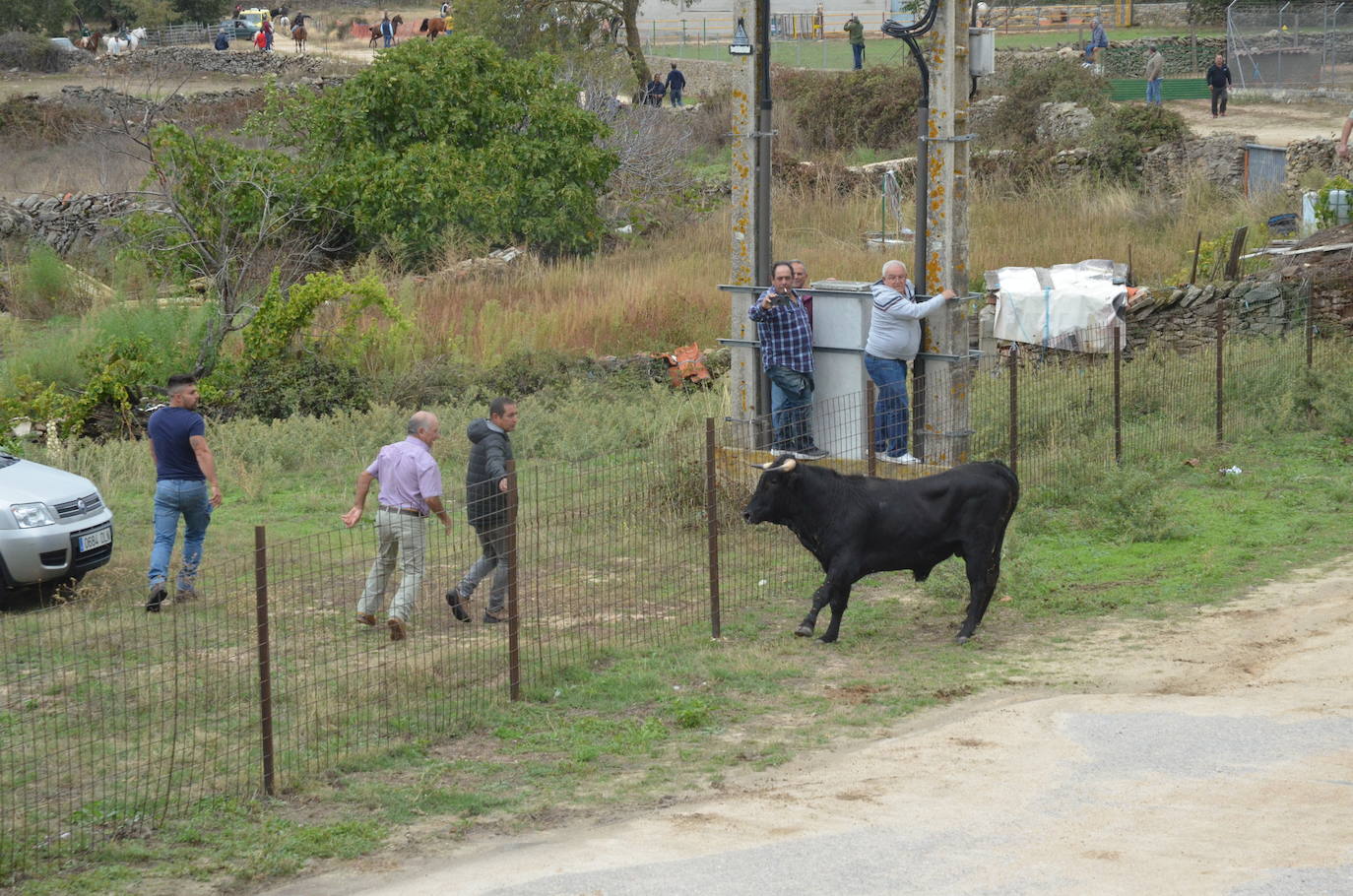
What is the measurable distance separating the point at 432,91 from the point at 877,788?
2099 centimetres

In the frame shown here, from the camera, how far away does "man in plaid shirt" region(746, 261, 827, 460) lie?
13.8 metres

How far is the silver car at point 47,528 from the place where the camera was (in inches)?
443

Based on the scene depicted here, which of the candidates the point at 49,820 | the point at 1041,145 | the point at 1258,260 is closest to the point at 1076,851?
the point at 49,820

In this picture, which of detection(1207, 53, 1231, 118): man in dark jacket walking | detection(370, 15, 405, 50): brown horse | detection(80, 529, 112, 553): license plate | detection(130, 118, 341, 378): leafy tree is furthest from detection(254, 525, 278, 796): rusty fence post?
detection(370, 15, 405, 50): brown horse

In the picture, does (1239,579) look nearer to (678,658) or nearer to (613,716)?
(678,658)

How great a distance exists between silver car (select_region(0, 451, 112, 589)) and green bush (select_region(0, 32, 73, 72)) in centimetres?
5631

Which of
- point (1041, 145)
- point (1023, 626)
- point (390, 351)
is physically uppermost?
point (1041, 145)

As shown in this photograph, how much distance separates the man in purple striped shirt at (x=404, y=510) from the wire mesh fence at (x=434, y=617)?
193mm

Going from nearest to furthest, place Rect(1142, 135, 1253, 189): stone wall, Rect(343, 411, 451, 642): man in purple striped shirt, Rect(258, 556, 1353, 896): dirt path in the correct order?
Rect(258, 556, 1353, 896): dirt path, Rect(343, 411, 451, 642): man in purple striped shirt, Rect(1142, 135, 1253, 189): stone wall

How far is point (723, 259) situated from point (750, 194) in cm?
1173

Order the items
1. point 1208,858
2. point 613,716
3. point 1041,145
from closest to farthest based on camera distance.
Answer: point 1208,858
point 613,716
point 1041,145

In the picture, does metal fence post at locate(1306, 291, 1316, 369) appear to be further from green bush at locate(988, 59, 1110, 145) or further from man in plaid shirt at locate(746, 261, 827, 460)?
green bush at locate(988, 59, 1110, 145)

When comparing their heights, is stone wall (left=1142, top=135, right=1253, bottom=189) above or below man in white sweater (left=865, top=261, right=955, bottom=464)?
above

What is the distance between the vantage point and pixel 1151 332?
67.5ft
